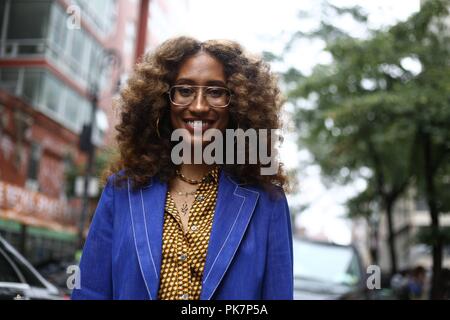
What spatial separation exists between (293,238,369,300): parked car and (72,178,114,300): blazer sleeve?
4.29 m

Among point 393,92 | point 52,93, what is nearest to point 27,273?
point 393,92

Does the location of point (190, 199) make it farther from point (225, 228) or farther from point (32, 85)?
point (32, 85)

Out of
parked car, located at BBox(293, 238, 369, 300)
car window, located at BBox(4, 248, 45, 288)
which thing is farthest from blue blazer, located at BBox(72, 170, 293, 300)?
parked car, located at BBox(293, 238, 369, 300)

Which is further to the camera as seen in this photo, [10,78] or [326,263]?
[10,78]

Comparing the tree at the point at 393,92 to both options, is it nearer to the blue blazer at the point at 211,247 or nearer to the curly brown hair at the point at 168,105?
the curly brown hair at the point at 168,105

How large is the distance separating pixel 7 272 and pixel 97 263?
1.41 metres

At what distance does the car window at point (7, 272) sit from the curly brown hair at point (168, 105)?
4.13 feet

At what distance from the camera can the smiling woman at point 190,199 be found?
185cm

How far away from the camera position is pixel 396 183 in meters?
18.2

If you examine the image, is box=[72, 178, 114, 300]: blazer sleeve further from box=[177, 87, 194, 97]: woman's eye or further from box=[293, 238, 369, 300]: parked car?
box=[293, 238, 369, 300]: parked car

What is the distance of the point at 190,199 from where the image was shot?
2045 mm

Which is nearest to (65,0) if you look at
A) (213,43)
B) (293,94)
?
→ (293,94)
